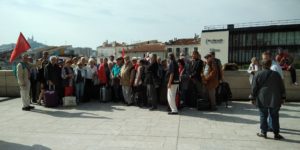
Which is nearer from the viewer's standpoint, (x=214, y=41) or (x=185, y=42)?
(x=214, y=41)

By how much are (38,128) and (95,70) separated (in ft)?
13.7

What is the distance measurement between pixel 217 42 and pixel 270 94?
61148mm

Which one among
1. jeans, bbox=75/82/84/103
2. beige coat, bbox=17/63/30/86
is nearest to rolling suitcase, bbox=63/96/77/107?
jeans, bbox=75/82/84/103

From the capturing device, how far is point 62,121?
301 inches

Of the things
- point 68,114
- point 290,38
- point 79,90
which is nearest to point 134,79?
point 79,90

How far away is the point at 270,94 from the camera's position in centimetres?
583

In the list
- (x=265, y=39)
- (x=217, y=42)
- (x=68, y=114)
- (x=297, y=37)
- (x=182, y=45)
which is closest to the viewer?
(x=68, y=114)

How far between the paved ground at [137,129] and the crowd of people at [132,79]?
64 cm

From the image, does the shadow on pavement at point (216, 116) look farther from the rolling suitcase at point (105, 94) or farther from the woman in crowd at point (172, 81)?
the rolling suitcase at point (105, 94)

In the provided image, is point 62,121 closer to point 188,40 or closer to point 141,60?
point 141,60

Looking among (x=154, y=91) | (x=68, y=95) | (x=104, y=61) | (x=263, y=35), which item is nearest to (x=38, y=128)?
(x=68, y=95)

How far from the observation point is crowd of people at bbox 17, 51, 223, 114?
8773 mm

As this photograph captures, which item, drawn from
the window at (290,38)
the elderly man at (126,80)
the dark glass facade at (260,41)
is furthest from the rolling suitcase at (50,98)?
the window at (290,38)

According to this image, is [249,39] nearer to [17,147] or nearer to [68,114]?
[68,114]
